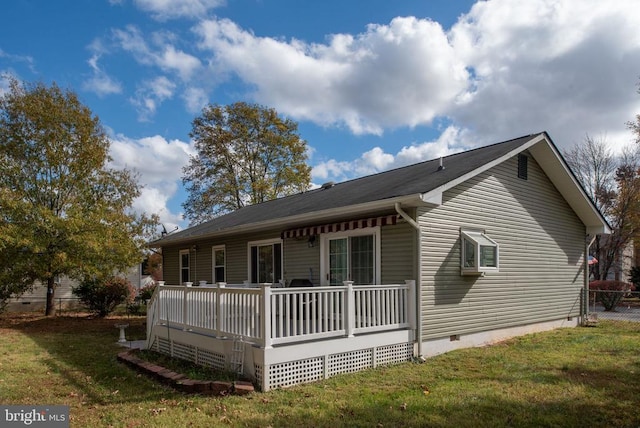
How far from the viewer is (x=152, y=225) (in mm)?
16406

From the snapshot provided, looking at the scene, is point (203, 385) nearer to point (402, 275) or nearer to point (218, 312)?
point (218, 312)

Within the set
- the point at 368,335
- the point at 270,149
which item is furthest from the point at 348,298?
the point at 270,149

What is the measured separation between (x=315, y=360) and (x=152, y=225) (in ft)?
39.8

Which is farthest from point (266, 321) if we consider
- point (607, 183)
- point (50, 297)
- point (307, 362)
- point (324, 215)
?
point (607, 183)

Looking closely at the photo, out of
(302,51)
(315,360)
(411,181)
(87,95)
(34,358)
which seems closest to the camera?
(315,360)

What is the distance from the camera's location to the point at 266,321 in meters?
5.73

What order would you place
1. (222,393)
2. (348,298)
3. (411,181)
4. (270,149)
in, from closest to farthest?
(222,393) < (348,298) < (411,181) < (270,149)

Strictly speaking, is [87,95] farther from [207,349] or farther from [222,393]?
[222,393]

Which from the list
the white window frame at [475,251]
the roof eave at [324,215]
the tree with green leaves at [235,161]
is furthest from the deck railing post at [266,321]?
the tree with green leaves at [235,161]

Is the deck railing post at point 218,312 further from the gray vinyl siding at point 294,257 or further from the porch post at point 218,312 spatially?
the gray vinyl siding at point 294,257

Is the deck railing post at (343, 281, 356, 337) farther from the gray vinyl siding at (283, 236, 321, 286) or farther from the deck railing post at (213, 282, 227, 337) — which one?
the gray vinyl siding at (283, 236, 321, 286)

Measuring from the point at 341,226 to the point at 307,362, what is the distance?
332cm

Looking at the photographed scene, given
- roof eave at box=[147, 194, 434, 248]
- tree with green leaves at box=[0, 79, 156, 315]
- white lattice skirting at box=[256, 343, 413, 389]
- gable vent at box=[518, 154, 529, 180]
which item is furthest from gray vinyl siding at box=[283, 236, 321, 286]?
tree with green leaves at box=[0, 79, 156, 315]

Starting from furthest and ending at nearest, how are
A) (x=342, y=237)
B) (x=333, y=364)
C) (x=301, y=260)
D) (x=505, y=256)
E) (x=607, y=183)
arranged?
(x=607, y=183)
(x=301, y=260)
(x=505, y=256)
(x=342, y=237)
(x=333, y=364)
